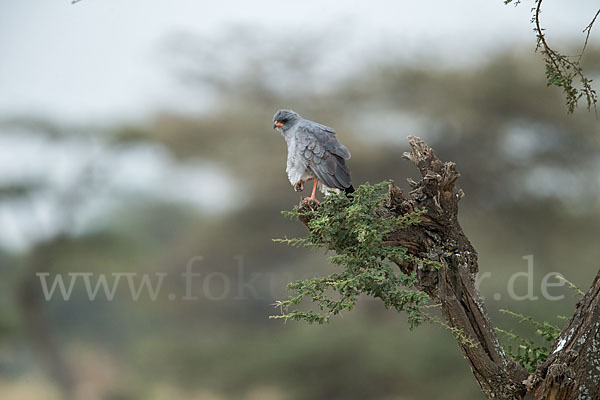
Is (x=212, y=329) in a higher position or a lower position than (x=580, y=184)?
lower

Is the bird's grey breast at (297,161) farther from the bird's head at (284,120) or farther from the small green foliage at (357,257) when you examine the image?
the small green foliage at (357,257)

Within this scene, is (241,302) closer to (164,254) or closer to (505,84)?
(164,254)

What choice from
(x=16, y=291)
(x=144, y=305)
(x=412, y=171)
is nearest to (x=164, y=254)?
(x=144, y=305)

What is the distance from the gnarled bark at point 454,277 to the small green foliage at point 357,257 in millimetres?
87

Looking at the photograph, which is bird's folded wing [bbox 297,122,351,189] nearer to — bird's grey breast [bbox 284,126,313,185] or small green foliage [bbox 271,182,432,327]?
bird's grey breast [bbox 284,126,313,185]

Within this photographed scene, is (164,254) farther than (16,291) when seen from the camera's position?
Yes

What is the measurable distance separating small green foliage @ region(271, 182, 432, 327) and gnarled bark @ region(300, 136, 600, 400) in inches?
3.4

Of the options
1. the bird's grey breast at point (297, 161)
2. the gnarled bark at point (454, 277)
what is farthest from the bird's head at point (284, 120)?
the gnarled bark at point (454, 277)

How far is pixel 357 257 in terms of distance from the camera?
7.73 ft

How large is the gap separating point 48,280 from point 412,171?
4497mm

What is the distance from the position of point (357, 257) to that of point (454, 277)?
462mm

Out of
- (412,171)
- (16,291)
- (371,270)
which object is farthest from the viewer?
(412,171)

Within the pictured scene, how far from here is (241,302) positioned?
809 centimetres

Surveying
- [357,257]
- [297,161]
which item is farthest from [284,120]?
[357,257]
